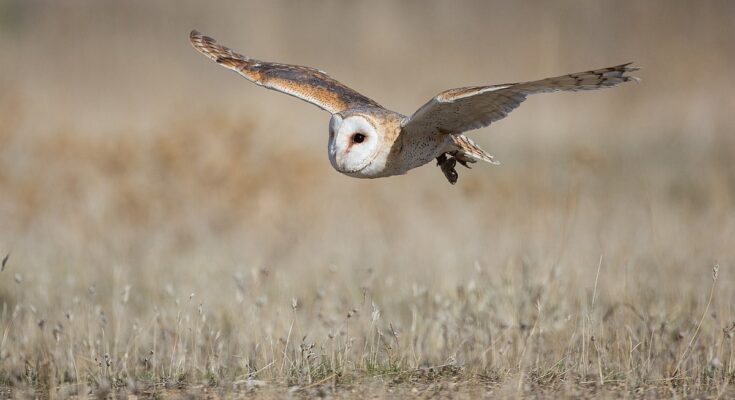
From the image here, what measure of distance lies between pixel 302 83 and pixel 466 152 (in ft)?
3.50

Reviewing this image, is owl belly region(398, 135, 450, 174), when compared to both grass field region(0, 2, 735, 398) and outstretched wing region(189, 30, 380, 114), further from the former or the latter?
grass field region(0, 2, 735, 398)

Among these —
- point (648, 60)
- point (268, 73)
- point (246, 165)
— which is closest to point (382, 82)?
point (648, 60)

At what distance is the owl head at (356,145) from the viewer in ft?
15.4

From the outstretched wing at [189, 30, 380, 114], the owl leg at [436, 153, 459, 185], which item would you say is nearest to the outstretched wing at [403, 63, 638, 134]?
the owl leg at [436, 153, 459, 185]

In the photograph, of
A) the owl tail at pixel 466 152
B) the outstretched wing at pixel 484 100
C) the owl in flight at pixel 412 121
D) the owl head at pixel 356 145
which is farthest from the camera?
the owl tail at pixel 466 152

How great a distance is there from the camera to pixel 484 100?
4488 millimetres

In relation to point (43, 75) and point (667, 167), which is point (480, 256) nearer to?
point (667, 167)

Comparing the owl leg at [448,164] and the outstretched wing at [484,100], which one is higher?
the outstretched wing at [484,100]

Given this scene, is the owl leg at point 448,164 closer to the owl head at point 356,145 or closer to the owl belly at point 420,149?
the owl belly at point 420,149

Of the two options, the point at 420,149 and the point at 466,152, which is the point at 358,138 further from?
the point at 466,152

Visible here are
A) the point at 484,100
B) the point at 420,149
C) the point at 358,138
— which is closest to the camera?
the point at 484,100

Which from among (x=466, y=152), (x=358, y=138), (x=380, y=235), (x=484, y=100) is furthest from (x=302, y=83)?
(x=380, y=235)

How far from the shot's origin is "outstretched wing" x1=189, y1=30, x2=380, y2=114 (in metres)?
5.29

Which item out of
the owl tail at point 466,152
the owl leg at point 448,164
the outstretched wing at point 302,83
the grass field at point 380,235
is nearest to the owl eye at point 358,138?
the outstretched wing at point 302,83
